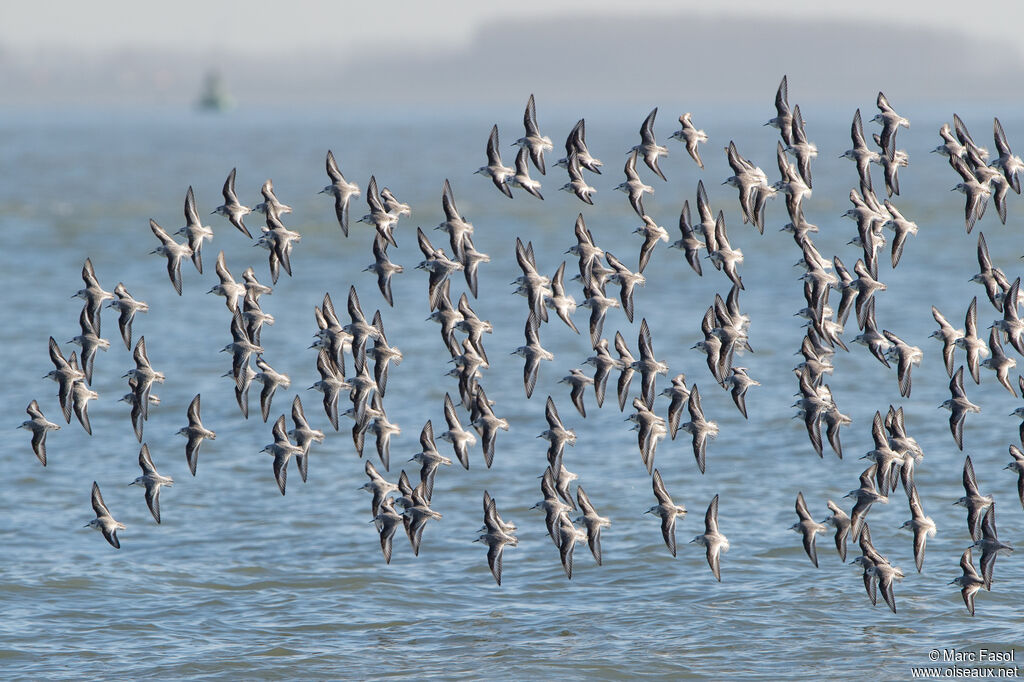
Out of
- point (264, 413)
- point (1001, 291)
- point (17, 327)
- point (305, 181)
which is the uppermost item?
point (305, 181)

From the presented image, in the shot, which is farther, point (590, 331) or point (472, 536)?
point (472, 536)

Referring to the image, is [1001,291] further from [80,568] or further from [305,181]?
[305,181]

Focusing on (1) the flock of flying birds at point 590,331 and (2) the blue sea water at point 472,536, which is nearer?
(1) the flock of flying birds at point 590,331

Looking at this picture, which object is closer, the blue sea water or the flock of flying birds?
the flock of flying birds

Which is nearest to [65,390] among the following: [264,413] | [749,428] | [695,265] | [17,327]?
[264,413]

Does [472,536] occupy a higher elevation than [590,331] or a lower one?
lower

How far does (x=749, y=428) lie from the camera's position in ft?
143

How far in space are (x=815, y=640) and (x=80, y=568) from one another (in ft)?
56.1

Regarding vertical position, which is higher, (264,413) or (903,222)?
(903,222)

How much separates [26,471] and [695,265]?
89.8ft

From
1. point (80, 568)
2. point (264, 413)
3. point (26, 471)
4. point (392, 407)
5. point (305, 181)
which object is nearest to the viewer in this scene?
point (264, 413)

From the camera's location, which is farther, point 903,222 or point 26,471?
point 26,471

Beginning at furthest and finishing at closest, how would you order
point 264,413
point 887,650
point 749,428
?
point 749,428
point 887,650
point 264,413

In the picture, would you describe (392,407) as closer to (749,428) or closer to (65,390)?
(749,428)
